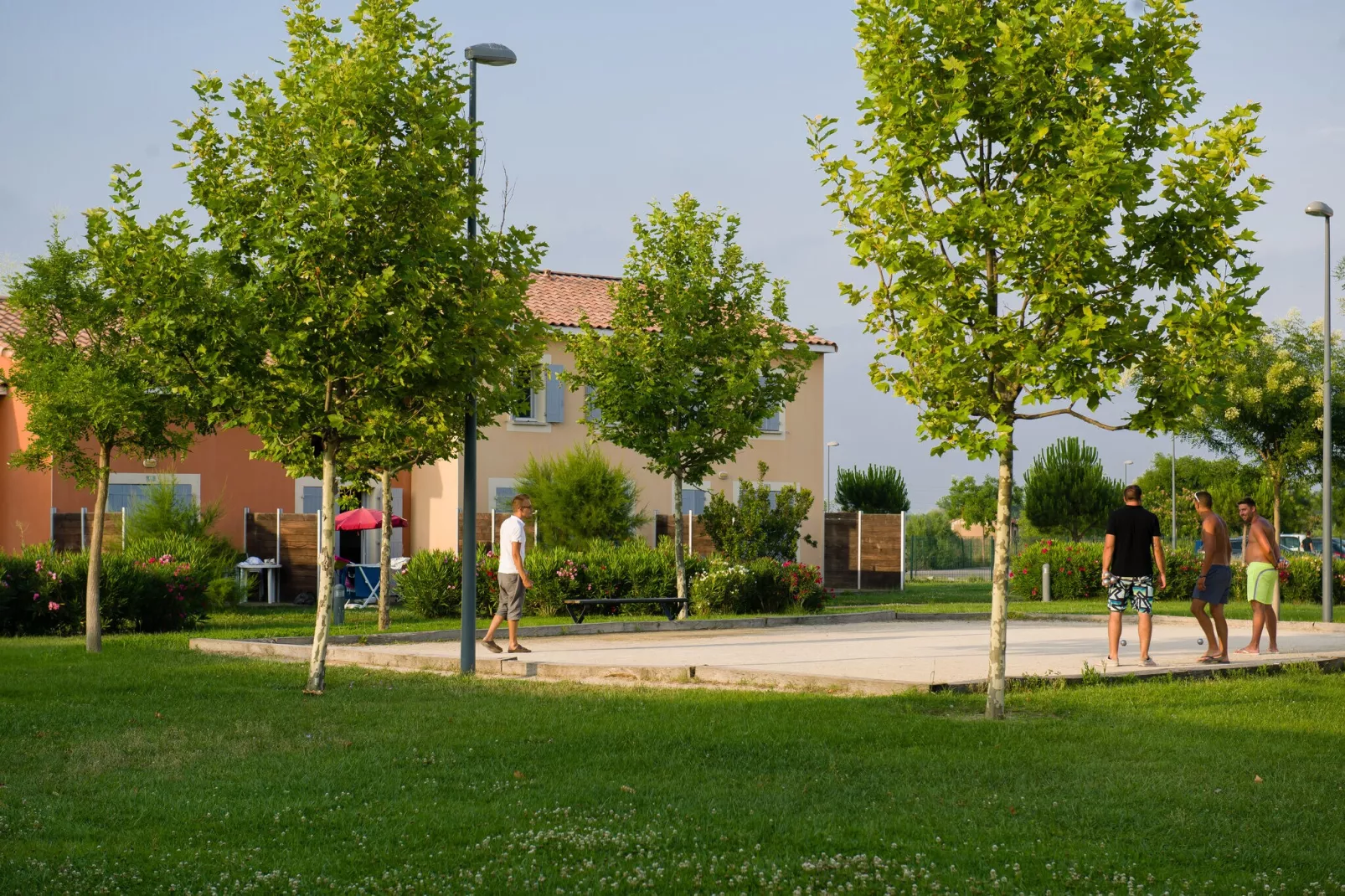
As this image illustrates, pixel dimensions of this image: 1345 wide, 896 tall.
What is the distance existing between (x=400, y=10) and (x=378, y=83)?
84cm

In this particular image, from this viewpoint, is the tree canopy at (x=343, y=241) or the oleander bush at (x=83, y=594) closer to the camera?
the tree canopy at (x=343, y=241)

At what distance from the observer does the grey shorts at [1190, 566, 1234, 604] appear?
14797 millimetres

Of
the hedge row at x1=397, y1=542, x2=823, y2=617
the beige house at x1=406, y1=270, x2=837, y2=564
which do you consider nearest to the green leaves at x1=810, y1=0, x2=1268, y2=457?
the hedge row at x1=397, y1=542, x2=823, y2=617

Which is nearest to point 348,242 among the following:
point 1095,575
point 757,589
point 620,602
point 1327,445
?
point 620,602

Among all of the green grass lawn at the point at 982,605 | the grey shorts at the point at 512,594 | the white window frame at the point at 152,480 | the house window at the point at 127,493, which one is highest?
the white window frame at the point at 152,480

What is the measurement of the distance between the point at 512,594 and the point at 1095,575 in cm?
1908

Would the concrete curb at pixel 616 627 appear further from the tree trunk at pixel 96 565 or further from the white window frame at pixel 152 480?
the white window frame at pixel 152 480

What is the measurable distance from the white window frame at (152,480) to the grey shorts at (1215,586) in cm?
2279

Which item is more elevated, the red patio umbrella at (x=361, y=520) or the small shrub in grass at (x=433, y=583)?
the red patio umbrella at (x=361, y=520)

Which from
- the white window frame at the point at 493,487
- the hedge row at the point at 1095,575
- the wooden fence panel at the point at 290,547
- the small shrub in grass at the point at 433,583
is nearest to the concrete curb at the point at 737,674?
the small shrub in grass at the point at 433,583

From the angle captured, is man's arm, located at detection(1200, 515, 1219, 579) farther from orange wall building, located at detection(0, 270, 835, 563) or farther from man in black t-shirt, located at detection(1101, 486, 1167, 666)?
orange wall building, located at detection(0, 270, 835, 563)

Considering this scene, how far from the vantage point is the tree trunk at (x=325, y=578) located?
1294cm

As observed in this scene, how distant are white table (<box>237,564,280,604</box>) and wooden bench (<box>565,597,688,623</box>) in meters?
9.66

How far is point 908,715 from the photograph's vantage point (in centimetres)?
1088
